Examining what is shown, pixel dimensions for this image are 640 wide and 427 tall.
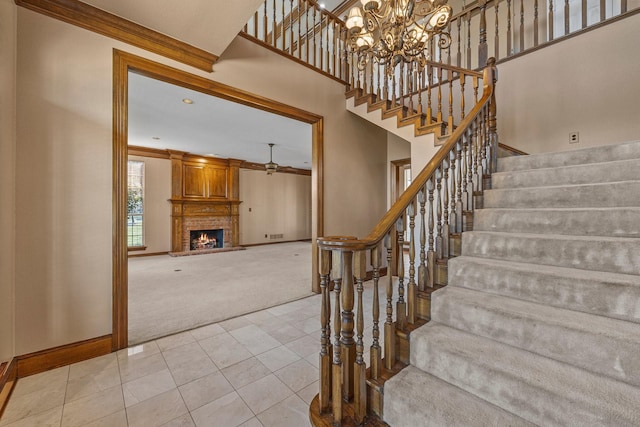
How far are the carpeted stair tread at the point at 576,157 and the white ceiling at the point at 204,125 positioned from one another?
3.07m

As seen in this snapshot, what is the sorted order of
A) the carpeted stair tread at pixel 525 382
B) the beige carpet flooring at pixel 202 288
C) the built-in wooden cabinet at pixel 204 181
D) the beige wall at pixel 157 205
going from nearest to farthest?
the carpeted stair tread at pixel 525 382 → the beige carpet flooring at pixel 202 288 → the beige wall at pixel 157 205 → the built-in wooden cabinet at pixel 204 181

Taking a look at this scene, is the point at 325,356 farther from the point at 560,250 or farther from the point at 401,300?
the point at 560,250

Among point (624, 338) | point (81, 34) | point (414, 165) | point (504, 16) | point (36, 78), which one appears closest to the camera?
point (624, 338)

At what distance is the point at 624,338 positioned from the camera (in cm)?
105

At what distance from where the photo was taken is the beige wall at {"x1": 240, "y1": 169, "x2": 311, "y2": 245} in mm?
8414

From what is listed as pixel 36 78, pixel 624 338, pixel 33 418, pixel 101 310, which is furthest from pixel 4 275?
pixel 624 338

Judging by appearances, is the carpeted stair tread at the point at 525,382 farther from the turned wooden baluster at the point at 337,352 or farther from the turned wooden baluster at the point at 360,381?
the turned wooden baluster at the point at 337,352

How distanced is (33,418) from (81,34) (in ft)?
8.35

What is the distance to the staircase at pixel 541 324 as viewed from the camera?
1026 millimetres

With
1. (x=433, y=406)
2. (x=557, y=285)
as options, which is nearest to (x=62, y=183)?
(x=433, y=406)

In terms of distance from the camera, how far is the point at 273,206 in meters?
9.05

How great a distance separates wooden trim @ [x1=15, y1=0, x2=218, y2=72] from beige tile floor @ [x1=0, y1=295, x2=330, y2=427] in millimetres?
2534

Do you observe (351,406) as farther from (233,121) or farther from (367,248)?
(233,121)

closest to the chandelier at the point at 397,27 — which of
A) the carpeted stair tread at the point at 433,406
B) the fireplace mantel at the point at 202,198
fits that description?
the carpeted stair tread at the point at 433,406
